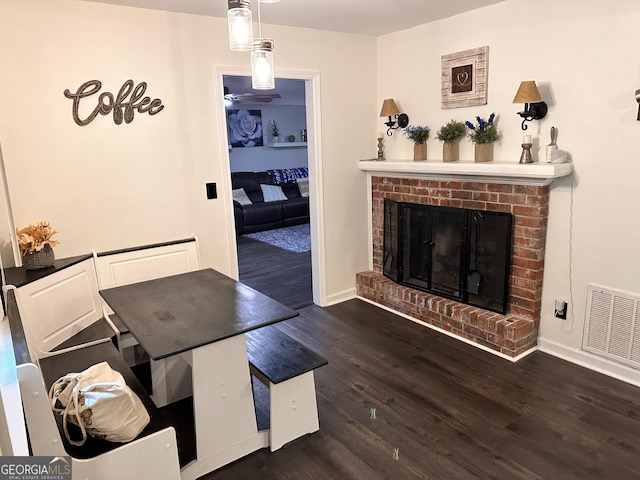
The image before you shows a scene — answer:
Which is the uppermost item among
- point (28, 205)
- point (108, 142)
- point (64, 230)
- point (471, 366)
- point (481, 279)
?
point (108, 142)

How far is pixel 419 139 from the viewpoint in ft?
12.3

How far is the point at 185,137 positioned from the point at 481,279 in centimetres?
237

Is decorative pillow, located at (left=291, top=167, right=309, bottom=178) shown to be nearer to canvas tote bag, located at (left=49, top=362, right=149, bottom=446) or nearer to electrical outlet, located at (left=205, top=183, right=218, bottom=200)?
electrical outlet, located at (left=205, top=183, right=218, bottom=200)

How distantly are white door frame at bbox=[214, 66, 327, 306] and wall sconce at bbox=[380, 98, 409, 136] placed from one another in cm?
57

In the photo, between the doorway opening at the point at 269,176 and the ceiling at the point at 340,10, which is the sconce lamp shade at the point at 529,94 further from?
the doorway opening at the point at 269,176

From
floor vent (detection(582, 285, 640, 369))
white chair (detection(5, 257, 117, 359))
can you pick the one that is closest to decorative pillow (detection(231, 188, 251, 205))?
white chair (detection(5, 257, 117, 359))

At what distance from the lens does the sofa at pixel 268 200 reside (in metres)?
7.25

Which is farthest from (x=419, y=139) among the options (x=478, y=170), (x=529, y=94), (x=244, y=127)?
(x=244, y=127)

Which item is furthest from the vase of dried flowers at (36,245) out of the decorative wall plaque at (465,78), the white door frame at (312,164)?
the decorative wall plaque at (465,78)

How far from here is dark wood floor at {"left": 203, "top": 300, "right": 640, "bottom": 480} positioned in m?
2.10

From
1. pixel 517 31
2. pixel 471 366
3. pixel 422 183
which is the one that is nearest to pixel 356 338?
pixel 471 366

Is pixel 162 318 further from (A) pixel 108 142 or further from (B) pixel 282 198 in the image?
(B) pixel 282 198

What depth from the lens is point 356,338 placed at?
3.45 metres

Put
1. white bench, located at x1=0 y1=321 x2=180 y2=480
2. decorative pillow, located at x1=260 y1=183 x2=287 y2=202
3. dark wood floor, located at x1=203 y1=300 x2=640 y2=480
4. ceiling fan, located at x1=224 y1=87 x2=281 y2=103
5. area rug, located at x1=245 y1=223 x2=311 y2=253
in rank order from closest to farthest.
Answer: white bench, located at x1=0 y1=321 x2=180 y2=480 < dark wood floor, located at x1=203 y1=300 x2=640 y2=480 < area rug, located at x1=245 y1=223 x2=311 y2=253 < ceiling fan, located at x1=224 y1=87 x2=281 y2=103 < decorative pillow, located at x1=260 y1=183 x2=287 y2=202
